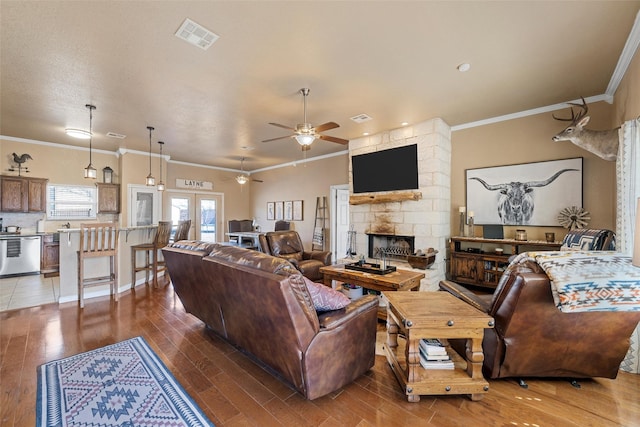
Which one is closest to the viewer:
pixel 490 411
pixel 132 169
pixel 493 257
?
pixel 490 411

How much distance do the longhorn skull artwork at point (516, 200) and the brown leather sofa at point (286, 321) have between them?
365 centimetres

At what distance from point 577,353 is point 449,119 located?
3854 mm

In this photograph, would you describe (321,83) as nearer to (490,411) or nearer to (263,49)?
(263,49)

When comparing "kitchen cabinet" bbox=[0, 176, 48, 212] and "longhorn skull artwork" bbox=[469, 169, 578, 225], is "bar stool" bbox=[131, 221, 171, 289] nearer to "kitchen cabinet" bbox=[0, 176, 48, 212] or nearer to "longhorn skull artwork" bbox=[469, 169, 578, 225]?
"kitchen cabinet" bbox=[0, 176, 48, 212]

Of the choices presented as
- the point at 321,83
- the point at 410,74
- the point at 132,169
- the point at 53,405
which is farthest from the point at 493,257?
the point at 132,169

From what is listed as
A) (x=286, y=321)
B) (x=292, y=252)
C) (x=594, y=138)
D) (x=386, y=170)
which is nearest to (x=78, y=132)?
(x=292, y=252)

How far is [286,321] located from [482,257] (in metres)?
3.94

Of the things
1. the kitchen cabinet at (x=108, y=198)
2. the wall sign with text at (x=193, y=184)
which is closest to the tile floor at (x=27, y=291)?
the kitchen cabinet at (x=108, y=198)

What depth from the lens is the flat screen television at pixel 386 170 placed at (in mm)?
4992

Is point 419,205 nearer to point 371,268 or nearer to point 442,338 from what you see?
point 371,268

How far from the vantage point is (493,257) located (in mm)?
4227

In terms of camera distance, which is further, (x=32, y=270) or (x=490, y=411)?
(x=32, y=270)

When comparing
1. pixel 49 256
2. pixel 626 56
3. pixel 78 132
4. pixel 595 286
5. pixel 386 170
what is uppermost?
pixel 626 56

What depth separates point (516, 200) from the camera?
4.39 meters
